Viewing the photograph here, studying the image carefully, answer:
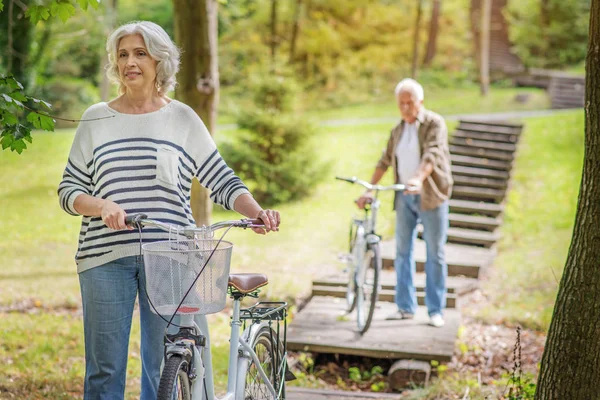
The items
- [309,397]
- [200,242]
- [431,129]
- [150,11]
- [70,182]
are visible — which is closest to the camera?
[200,242]

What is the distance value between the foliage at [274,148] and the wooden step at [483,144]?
8.03 feet

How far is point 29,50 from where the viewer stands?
21172mm

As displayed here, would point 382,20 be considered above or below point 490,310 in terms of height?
above

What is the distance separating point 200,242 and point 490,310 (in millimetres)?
6193

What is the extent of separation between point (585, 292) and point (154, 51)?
7.57ft

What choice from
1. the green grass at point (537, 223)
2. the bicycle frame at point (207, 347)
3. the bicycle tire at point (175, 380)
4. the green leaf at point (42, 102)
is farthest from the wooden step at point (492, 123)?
the bicycle tire at point (175, 380)

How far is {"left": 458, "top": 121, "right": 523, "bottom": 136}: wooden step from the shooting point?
50.5 feet

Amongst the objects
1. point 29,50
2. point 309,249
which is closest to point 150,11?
point 29,50

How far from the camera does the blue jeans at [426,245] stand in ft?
23.0

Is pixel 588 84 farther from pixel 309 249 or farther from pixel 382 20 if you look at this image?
pixel 382 20

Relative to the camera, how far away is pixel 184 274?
9.73 ft

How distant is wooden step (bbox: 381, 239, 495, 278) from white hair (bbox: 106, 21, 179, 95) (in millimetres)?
6036

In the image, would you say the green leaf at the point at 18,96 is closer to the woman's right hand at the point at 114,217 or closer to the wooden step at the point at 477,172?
the woman's right hand at the point at 114,217

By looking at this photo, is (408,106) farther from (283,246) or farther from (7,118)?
(283,246)
